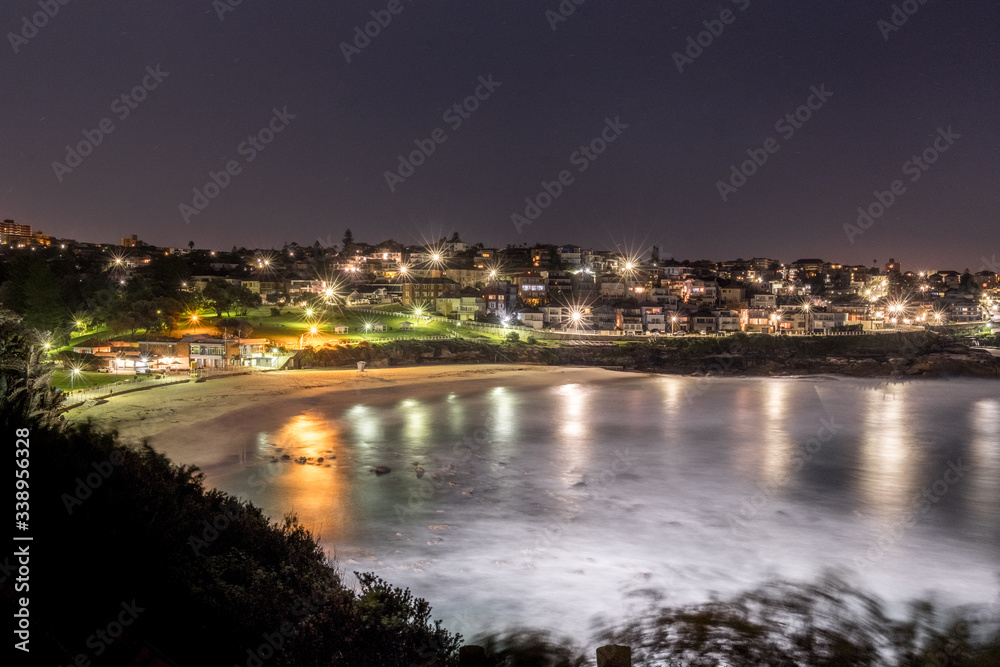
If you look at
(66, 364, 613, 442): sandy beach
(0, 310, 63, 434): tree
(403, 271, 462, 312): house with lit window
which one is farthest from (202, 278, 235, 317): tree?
(0, 310, 63, 434): tree

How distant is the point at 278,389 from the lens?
27344 millimetres

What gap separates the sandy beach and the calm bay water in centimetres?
140

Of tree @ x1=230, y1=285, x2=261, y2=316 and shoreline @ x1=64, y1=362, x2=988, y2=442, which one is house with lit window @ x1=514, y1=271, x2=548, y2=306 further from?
tree @ x1=230, y1=285, x2=261, y2=316

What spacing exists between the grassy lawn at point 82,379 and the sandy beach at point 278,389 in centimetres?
334

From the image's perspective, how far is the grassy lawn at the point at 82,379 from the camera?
25.9 m

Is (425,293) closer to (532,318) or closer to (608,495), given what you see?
(532,318)

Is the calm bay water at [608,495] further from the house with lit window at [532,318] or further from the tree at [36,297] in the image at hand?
the house with lit window at [532,318]

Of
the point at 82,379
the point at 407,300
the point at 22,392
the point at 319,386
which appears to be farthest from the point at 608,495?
the point at 407,300

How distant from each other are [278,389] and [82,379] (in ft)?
30.8

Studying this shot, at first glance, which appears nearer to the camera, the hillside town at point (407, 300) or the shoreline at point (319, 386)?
the shoreline at point (319, 386)

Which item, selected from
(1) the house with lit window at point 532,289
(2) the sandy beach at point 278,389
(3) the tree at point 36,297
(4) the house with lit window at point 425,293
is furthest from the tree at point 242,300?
(1) the house with lit window at point 532,289

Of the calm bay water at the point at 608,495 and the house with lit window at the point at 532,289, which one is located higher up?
the house with lit window at the point at 532,289

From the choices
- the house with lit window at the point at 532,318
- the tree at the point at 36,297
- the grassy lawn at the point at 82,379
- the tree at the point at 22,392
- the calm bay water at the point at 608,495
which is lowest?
the calm bay water at the point at 608,495

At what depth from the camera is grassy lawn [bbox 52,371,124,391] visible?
25.9 m
